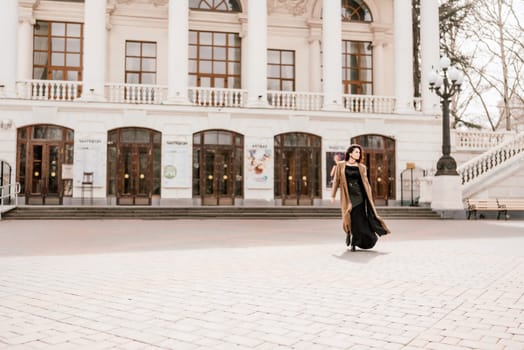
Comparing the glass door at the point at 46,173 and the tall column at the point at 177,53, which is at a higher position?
the tall column at the point at 177,53

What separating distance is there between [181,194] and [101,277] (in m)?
16.9

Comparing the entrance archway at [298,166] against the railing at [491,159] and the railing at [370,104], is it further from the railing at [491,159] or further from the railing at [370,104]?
the railing at [491,159]

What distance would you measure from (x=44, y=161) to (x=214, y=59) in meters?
10.1

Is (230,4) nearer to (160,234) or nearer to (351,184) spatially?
(160,234)

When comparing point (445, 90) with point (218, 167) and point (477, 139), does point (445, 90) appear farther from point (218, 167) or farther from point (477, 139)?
point (218, 167)

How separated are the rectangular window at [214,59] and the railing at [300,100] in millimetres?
2865

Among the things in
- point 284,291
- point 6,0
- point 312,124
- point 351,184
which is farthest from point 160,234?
point 6,0

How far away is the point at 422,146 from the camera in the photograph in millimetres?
24672

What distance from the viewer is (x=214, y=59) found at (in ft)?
87.1

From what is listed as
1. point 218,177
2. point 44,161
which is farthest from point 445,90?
point 44,161

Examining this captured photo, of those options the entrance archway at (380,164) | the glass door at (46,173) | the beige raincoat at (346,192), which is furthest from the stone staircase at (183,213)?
the beige raincoat at (346,192)

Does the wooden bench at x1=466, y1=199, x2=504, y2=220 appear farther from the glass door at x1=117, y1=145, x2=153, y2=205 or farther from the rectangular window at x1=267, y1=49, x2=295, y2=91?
the glass door at x1=117, y1=145, x2=153, y2=205

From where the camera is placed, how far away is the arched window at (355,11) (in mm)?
28172

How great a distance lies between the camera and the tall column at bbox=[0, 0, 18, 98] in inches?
851
